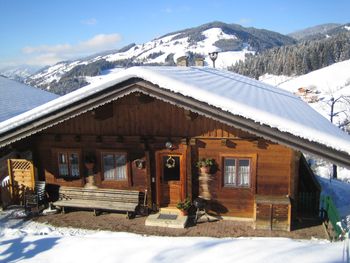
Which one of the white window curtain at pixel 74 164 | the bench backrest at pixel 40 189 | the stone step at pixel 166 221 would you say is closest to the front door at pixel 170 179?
the stone step at pixel 166 221

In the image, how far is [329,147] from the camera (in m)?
8.86

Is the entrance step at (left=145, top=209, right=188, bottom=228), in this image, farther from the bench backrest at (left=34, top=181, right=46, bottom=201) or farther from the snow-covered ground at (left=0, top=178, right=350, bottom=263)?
the bench backrest at (left=34, top=181, right=46, bottom=201)

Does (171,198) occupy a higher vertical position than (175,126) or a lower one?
lower

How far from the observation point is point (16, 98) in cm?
2173

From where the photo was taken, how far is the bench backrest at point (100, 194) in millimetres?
12391

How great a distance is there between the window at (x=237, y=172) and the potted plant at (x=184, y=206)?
1.42 m

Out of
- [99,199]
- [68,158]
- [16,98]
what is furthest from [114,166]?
[16,98]

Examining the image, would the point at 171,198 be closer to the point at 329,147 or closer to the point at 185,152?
the point at 185,152

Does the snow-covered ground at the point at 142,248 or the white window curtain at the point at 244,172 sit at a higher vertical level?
the white window curtain at the point at 244,172

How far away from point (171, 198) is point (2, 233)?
5711 mm

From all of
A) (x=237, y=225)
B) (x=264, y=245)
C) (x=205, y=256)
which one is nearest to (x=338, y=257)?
(x=264, y=245)

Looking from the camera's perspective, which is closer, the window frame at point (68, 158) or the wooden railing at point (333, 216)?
the wooden railing at point (333, 216)

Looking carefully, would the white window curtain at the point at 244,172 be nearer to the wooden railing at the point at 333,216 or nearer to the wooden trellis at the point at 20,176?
the wooden railing at the point at 333,216

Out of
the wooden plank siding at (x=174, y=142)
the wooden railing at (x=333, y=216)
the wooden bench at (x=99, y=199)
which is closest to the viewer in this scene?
the wooden railing at (x=333, y=216)
